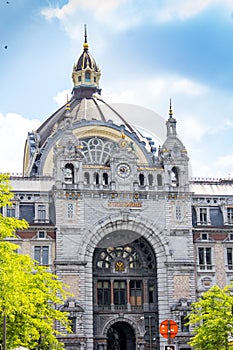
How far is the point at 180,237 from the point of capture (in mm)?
69875

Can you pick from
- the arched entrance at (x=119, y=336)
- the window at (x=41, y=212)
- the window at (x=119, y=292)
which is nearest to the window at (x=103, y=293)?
the window at (x=119, y=292)

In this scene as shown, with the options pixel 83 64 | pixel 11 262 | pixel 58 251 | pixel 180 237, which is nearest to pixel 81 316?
pixel 58 251

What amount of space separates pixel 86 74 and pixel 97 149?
17.0 metres

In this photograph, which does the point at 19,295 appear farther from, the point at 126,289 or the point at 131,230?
the point at 126,289

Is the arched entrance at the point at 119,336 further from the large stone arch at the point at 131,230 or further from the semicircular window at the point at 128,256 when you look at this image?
the large stone arch at the point at 131,230

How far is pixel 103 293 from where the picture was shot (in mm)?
70375

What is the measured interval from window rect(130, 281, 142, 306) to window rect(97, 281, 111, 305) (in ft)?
7.69

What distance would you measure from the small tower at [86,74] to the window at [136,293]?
30.4 metres

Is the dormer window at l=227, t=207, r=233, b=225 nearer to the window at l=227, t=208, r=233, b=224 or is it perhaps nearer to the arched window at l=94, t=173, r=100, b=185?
the window at l=227, t=208, r=233, b=224

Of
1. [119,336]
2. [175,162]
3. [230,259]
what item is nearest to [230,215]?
[230,259]

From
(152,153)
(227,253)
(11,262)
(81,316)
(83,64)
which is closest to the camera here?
(11,262)

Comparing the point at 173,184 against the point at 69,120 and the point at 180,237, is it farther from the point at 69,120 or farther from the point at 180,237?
the point at 69,120

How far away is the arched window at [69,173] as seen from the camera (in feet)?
230

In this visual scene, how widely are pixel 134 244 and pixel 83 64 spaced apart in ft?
103
